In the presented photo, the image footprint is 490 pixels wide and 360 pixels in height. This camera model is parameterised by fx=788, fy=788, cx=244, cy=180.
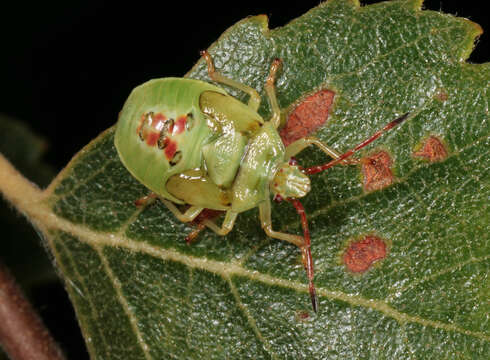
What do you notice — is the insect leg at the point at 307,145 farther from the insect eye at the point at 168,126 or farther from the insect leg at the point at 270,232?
the insect eye at the point at 168,126

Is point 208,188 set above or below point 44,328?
above

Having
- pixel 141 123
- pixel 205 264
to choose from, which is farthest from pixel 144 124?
pixel 205 264

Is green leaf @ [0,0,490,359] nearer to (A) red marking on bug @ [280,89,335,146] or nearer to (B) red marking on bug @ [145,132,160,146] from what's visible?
(A) red marking on bug @ [280,89,335,146]

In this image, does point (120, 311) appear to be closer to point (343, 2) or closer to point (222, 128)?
point (222, 128)

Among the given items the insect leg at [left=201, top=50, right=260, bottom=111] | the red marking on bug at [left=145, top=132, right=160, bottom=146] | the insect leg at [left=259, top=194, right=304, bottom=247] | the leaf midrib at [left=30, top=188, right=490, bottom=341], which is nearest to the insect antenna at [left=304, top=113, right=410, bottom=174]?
the insect leg at [left=259, top=194, right=304, bottom=247]

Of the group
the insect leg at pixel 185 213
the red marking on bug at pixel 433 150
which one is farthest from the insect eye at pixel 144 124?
the red marking on bug at pixel 433 150

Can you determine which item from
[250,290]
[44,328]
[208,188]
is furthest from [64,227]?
[250,290]
